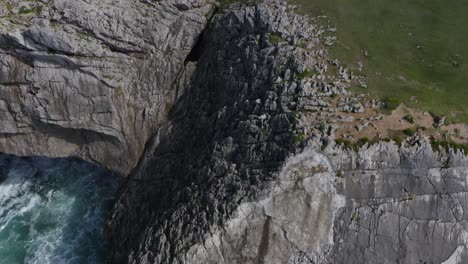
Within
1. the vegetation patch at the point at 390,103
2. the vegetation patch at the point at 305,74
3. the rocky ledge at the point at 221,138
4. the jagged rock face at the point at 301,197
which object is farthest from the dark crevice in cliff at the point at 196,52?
the vegetation patch at the point at 390,103

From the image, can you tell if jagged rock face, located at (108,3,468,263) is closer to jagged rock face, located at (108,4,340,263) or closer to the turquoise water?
jagged rock face, located at (108,4,340,263)

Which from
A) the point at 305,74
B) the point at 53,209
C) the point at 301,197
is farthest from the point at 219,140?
the point at 53,209

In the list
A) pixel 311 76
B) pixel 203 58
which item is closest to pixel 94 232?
pixel 203 58

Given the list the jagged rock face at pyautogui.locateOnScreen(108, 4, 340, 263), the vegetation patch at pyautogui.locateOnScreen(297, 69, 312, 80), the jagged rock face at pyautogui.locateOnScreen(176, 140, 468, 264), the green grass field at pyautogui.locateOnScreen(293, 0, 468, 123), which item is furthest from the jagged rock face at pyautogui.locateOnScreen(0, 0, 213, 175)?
the jagged rock face at pyautogui.locateOnScreen(176, 140, 468, 264)

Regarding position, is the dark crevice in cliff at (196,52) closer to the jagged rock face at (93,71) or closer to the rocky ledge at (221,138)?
the rocky ledge at (221,138)

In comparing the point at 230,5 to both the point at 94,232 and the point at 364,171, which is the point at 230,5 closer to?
the point at 364,171

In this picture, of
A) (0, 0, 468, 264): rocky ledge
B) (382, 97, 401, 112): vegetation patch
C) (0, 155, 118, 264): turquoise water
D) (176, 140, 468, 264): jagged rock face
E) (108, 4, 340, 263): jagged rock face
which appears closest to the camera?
(176, 140, 468, 264): jagged rock face

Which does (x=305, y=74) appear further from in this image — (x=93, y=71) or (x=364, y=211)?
(x=93, y=71)

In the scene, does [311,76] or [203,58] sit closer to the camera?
[311,76]
